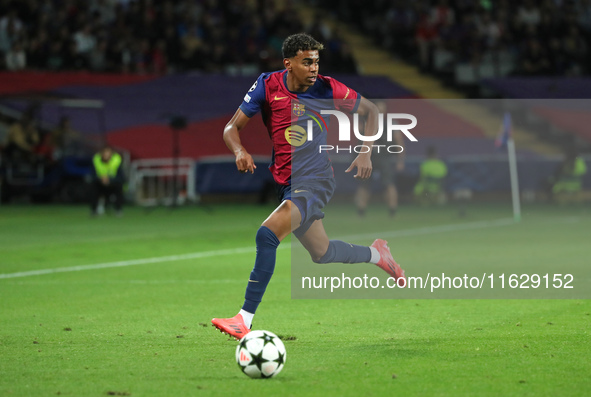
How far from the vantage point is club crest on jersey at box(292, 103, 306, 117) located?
23.5 feet

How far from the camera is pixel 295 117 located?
716cm

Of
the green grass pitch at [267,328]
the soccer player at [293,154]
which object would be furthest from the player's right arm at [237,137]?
the green grass pitch at [267,328]

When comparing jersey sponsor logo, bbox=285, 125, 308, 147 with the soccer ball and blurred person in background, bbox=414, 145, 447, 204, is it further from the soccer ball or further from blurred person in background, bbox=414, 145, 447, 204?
blurred person in background, bbox=414, 145, 447, 204

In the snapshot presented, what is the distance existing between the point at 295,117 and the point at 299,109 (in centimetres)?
7

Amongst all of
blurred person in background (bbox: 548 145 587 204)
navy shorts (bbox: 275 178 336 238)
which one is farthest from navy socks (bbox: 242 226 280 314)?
blurred person in background (bbox: 548 145 587 204)

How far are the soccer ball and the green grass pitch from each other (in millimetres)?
83

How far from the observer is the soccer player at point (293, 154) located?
685 centimetres

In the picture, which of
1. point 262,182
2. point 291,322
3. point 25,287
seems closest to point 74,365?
point 291,322

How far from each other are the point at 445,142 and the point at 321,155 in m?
13.9

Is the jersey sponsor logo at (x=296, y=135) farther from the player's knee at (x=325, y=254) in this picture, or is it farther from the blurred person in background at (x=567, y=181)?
the blurred person in background at (x=567, y=181)

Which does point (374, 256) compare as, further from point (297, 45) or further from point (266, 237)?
point (297, 45)

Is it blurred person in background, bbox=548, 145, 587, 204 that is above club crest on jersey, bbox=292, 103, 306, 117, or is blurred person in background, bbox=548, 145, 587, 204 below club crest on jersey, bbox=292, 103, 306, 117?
below

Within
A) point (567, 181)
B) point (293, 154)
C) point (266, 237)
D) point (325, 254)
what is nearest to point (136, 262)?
point (325, 254)

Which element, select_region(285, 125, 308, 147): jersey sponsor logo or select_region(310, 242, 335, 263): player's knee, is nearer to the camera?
select_region(285, 125, 308, 147): jersey sponsor logo
